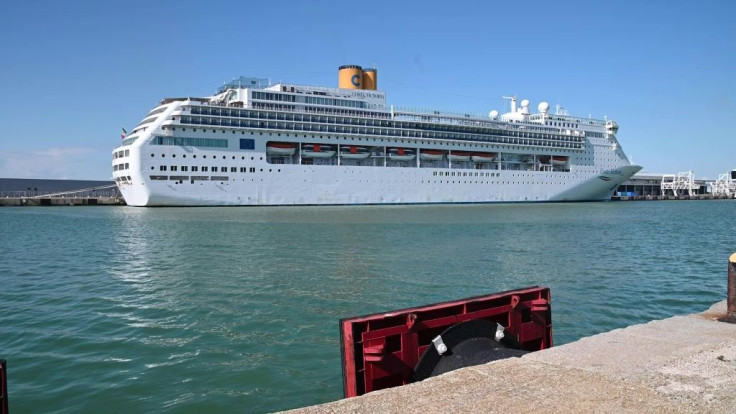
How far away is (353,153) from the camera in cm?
5881

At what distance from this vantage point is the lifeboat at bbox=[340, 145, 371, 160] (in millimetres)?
58594

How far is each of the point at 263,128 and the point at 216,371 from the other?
48.2 metres

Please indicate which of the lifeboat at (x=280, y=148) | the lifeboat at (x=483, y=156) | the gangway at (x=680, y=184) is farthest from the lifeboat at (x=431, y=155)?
the gangway at (x=680, y=184)

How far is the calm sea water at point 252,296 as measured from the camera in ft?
22.6

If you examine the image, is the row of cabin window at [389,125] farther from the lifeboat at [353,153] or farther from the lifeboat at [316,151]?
the lifeboat at [353,153]

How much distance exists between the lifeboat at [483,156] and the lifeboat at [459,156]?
0.71 meters

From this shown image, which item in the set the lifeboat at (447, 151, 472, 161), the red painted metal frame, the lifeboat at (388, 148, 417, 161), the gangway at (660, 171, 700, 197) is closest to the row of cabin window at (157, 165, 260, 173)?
the lifeboat at (388, 148, 417, 161)

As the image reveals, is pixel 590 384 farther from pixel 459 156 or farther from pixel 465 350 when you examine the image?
pixel 459 156

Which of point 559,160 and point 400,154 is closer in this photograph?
point 400,154

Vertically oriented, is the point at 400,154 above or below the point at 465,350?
above

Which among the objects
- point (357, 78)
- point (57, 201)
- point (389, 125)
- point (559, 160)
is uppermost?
point (357, 78)

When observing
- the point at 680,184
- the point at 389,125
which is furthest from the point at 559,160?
the point at 680,184

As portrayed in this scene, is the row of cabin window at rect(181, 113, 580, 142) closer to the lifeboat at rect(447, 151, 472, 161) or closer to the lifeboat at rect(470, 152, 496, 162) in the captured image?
the lifeboat at rect(447, 151, 472, 161)

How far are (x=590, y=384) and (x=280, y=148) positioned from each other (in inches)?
2053
